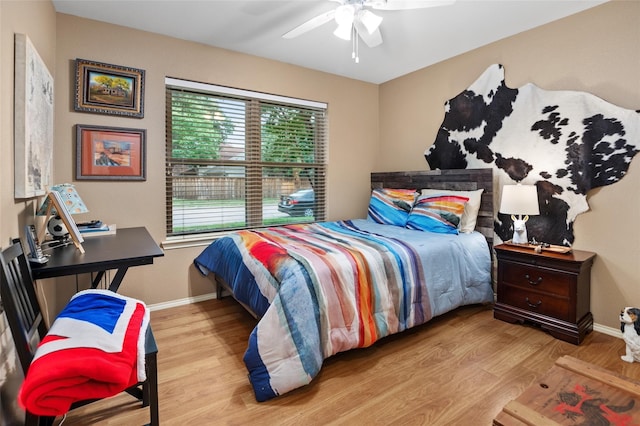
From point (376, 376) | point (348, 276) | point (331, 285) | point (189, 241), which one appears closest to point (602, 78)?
point (348, 276)

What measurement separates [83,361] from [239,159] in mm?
2626

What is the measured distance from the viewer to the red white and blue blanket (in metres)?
1.02

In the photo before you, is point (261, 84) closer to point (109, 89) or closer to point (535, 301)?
point (109, 89)

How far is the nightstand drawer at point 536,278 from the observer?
2447 mm

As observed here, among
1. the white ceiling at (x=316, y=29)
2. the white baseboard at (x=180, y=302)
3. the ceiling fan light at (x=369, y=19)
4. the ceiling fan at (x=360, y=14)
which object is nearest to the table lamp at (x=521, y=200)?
the white ceiling at (x=316, y=29)

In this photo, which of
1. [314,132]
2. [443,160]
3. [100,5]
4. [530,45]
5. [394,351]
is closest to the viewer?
[394,351]

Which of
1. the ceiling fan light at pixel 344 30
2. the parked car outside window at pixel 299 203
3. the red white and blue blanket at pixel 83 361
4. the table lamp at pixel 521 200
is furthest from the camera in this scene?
the parked car outside window at pixel 299 203

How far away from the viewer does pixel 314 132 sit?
4.02 meters

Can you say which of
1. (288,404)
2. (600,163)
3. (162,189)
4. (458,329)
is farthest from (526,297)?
(162,189)

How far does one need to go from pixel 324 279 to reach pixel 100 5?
8.79ft

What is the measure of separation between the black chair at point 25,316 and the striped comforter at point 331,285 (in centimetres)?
58

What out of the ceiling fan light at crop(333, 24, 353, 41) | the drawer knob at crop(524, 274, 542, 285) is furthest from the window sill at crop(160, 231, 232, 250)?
the drawer knob at crop(524, 274, 542, 285)

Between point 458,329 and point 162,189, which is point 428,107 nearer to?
point 458,329

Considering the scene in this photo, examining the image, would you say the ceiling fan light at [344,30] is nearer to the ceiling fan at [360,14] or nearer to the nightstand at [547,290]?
the ceiling fan at [360,14]
